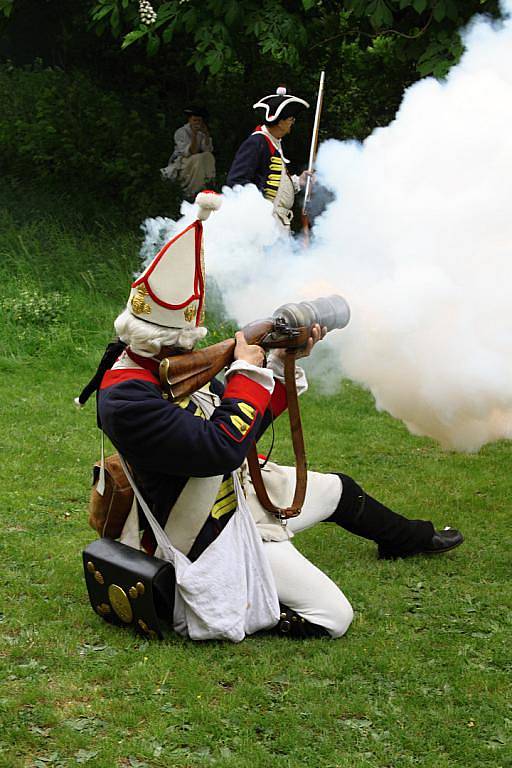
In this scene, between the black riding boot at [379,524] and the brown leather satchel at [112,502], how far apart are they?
3.67ft

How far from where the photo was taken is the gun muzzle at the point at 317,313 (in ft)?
14.3

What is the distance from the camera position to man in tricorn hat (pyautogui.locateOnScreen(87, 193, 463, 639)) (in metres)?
3.97

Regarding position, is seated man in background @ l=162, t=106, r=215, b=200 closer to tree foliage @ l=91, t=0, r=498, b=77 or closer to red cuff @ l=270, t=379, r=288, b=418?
tree foliage @ l=91, t=0, r=498, b=77

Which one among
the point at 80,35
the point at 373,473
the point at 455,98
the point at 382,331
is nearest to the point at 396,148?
the point at 455,98

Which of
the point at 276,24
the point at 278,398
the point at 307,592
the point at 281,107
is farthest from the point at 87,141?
the point at 307,592

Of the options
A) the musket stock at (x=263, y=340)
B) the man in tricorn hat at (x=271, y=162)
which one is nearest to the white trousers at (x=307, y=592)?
the musket stock at (x=263, y=340)

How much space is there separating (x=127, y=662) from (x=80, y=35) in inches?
484

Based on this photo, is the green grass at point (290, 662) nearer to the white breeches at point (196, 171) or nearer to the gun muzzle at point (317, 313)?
the gun muzzle at point (317, 313)

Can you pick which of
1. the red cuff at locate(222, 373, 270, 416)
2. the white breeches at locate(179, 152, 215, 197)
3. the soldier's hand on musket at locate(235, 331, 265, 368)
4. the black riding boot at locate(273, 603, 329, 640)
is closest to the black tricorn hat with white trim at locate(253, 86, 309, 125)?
the white breeches at locate(179, 152, 215, 197)

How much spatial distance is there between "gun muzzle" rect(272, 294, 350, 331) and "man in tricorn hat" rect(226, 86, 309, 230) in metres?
4.32

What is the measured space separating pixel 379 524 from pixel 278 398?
2.69ft

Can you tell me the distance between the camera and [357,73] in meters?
14.2

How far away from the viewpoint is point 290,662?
13.6 ft

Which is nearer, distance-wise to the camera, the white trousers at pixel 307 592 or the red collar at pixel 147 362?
the red collar at pixel 147 362
